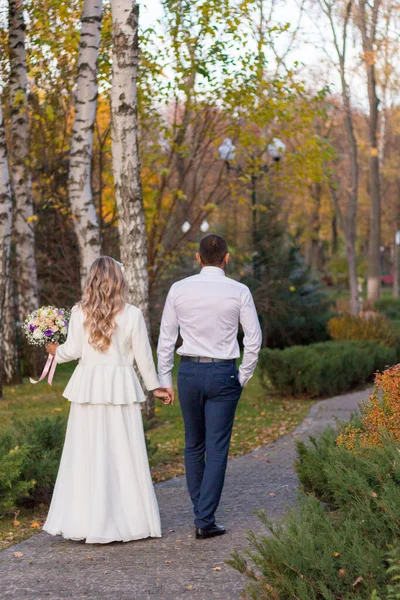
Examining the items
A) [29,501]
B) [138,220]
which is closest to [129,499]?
[29,501]

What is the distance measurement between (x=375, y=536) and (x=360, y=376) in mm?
10939

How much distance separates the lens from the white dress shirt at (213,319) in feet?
19.5

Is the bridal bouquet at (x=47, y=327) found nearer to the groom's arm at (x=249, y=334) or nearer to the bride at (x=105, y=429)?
the bride at (x=105, y=429)

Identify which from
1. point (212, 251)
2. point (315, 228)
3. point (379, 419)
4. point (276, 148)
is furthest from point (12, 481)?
point (315, 228)

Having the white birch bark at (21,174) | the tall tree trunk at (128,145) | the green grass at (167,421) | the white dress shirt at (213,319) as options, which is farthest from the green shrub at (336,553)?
the white birch bark at (21,174)

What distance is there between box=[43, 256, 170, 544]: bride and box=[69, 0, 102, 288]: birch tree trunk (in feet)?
22.2

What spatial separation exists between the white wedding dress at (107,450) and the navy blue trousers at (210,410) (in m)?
0.27

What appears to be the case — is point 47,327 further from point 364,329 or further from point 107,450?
point 364,329

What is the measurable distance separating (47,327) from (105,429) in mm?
871

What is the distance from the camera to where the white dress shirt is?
19.5 feet

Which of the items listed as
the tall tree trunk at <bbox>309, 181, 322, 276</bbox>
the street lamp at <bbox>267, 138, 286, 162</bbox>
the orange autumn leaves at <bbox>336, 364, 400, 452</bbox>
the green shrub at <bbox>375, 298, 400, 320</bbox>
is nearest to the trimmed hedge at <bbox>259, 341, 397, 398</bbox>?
the street lamp at <bbox>267, 138, 286, 162</bbox>

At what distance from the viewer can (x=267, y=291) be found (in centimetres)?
2425

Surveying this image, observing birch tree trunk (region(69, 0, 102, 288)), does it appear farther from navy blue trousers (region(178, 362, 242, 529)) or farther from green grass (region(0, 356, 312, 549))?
navy blue trousers (region(178, 362, 242, 529))

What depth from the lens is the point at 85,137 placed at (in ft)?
41.5
